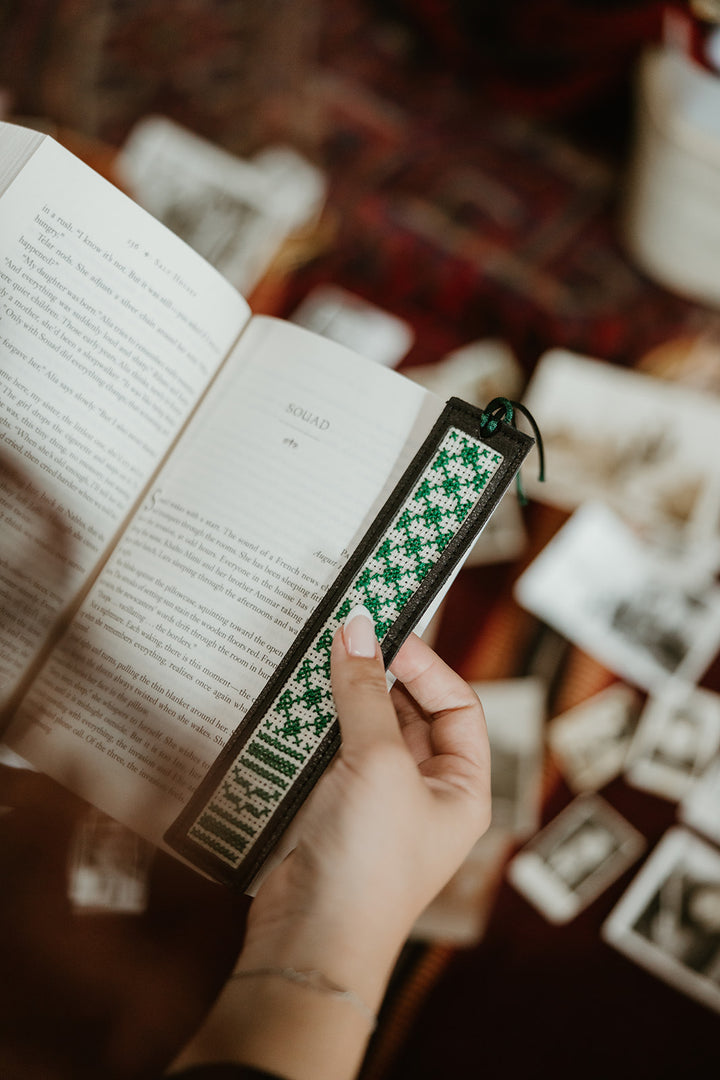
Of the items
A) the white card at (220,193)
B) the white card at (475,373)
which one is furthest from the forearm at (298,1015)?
the white card at (220,193)

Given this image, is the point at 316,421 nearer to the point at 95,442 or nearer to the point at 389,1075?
the point at 95,442

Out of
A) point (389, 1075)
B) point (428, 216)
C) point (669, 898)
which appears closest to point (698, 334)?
point (428, 216)

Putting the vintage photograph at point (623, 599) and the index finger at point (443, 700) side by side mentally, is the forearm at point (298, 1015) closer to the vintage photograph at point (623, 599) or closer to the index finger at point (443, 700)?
the index finger at point (443, 700)

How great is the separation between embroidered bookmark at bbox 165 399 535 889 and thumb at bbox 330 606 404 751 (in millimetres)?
18

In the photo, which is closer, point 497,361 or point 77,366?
point 77,366

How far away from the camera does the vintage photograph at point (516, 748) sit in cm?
86

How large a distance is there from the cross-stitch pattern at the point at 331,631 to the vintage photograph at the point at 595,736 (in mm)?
479

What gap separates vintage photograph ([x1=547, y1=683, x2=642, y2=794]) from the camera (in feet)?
2.83

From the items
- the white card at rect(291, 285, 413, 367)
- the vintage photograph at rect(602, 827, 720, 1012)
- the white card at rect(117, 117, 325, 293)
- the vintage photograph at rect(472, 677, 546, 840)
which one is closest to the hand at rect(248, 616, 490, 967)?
the vintage photograph at rect(472, 677, 546, 840)

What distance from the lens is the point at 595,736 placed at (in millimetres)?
873

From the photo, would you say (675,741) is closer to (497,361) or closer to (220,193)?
(497,361)

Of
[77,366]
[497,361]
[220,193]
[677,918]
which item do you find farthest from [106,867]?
[220,193]

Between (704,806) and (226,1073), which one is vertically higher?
(704,806)

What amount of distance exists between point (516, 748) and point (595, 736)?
103 millimetres
